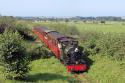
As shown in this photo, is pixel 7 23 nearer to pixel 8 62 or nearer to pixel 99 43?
pixel 99 43

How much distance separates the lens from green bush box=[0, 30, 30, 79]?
23219mm

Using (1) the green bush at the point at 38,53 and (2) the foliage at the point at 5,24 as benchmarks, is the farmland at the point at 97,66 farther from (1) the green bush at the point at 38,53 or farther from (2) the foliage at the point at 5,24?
(2) the foliage at the point at 5,24

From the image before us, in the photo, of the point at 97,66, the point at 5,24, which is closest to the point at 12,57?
the point at 97,66

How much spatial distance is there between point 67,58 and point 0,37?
24.2 ft

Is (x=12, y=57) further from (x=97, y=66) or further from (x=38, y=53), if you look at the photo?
(x=38, y=53)

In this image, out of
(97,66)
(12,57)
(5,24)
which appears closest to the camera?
(12,57)

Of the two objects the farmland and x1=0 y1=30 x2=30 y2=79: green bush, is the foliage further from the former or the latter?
x1=0 y1=30 x2=30 y2=79: green bush

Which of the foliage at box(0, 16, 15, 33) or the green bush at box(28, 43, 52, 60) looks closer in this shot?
the green bush at box(28, 43, 52, 60)

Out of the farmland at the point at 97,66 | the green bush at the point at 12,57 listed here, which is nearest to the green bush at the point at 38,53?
the farmland at the point at 97,66

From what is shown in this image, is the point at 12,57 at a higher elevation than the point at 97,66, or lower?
higher

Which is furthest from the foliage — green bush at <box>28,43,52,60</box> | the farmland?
the farmland

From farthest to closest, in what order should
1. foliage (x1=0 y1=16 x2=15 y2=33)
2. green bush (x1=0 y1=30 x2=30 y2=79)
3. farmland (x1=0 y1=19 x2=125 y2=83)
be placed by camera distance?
1. foliage (x1=0 y1=16 x2=15 y2=33)
2. farmland (x1=0 y1=19 x2=125 y2=83)
3. green bush (x1=0 y1=30 x2=30 y2=79)

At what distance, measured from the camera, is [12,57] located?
2355 centimetres

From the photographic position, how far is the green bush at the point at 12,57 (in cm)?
2322
